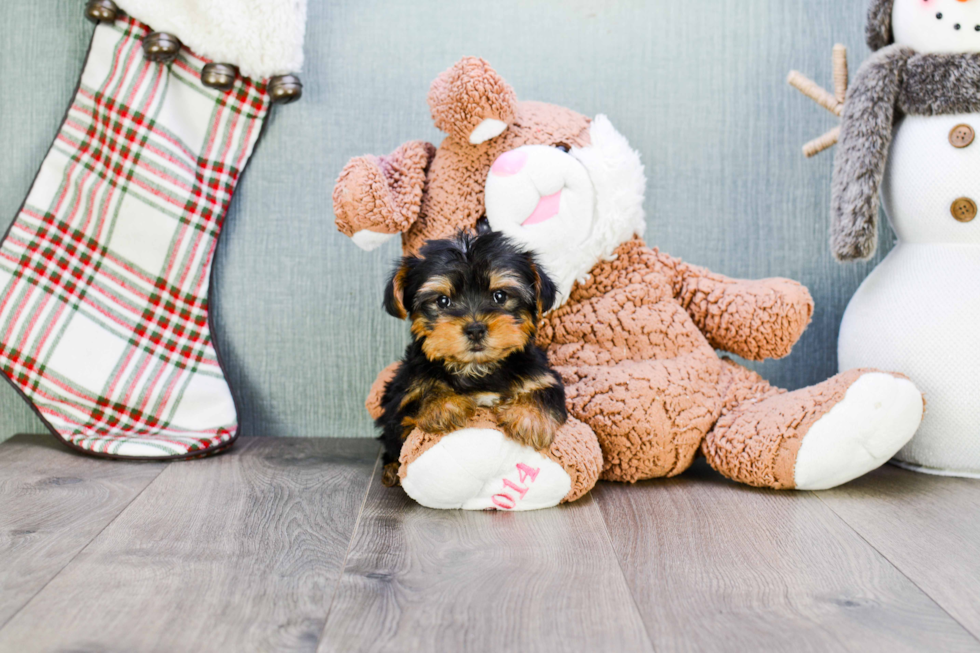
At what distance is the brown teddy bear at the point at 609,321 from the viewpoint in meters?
1.65

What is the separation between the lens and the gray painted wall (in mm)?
2158

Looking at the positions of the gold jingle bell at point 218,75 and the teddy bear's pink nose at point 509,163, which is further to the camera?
the gold jingle bell at point 218,75

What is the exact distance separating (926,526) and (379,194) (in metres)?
1.29

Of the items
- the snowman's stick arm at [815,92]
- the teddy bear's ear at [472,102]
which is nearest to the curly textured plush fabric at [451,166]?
the teddy bear's ear at [472,102]

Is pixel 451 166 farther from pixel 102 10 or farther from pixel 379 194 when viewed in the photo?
pixel 102 10

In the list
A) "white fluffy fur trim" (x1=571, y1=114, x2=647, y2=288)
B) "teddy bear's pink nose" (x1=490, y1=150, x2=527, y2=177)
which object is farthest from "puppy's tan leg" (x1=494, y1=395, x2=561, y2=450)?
"teddy bear's pink nose" (x1=490, y1=150, x2=527, y2=177)

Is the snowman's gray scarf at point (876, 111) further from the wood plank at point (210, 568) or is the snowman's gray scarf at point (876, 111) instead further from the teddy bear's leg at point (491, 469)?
the wood plank at point (210, 568)

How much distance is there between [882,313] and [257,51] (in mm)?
1681

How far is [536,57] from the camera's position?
2172mm

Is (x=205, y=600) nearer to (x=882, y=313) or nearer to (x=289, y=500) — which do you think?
(x=289, y=500)

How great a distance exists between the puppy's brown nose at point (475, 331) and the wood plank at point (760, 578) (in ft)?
1.48

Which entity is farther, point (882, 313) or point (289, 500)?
point (882, 313)

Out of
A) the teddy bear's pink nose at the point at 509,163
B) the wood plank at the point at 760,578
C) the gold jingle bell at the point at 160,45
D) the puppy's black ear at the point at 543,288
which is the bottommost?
the wood plank at the point at 760,578

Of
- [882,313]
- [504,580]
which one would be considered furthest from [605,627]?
[882,313]
